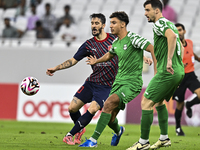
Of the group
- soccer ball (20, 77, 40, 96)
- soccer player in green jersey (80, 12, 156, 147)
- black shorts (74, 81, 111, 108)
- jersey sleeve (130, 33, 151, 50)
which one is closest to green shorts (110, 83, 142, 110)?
soccer player in green jersey (80, 12, 156, 147)

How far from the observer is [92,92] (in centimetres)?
716

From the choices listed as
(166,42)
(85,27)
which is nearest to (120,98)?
(166,42)

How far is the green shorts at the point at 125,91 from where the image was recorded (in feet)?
20.1

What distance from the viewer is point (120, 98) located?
20.1ft

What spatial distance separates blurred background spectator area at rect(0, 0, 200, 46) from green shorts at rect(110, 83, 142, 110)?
8845 millimetres

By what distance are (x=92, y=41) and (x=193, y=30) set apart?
9.50 m

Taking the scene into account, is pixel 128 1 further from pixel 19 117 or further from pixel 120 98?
pixel 120 98

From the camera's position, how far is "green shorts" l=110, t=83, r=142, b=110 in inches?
241

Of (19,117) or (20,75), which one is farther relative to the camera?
(20,75)

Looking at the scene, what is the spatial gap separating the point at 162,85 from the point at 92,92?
1.84 meters

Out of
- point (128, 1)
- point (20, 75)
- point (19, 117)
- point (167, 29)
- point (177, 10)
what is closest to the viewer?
point (167, 29)

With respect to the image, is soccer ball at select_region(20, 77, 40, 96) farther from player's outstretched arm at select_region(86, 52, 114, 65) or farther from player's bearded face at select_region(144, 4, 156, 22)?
player's bearded face at select_region(144, 4, 156, 22)

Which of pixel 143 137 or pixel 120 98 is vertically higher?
pixel 120 98

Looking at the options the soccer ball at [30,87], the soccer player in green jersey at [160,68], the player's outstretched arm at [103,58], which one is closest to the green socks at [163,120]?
the soccer player in green jersey at [160,68]
